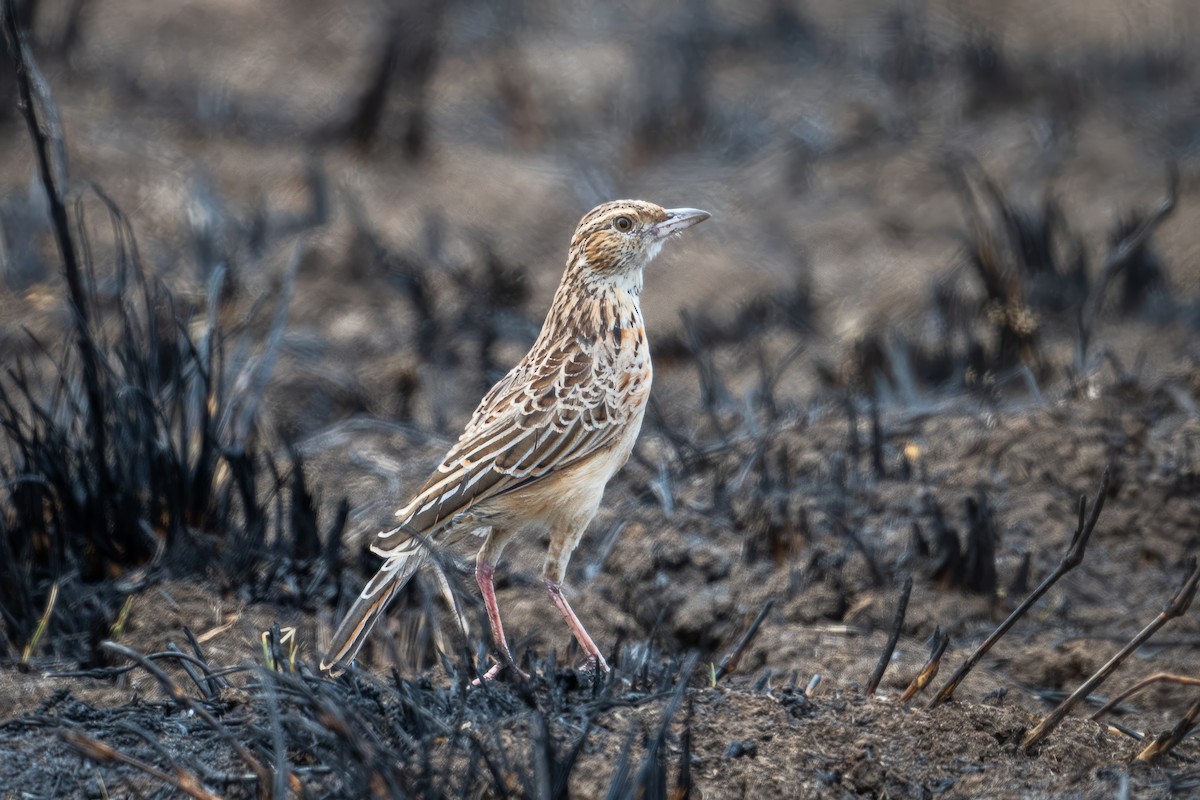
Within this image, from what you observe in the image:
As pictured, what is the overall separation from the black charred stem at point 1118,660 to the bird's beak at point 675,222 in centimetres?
193

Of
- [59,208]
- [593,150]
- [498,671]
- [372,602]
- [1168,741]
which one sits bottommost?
[1168,741]

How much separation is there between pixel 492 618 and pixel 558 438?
1.90 ft

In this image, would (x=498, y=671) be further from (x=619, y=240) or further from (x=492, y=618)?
(x=619, y=240)

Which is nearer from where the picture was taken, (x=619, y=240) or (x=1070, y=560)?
(x=1070, y=560)

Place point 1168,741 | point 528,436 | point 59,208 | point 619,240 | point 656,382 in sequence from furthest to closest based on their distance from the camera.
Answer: point 656,382 → point 59,208 → point 619,240 → point 528,436 → point 1168,741

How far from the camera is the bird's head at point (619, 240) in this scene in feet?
17.1

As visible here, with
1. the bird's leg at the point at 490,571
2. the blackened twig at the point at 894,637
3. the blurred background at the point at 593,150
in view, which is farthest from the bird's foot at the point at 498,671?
the blurred background at the point at 593,150

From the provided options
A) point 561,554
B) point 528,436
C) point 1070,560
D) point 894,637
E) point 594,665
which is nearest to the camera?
point 1070,560

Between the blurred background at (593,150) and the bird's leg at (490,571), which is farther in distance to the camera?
the blurred background at (593,150)

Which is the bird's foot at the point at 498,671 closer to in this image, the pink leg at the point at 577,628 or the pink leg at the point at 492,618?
the pink leg at the point at 492,618

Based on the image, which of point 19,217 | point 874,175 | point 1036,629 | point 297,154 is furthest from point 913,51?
point 1036,629

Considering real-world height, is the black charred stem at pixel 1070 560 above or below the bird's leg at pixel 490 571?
above

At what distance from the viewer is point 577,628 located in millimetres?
4910

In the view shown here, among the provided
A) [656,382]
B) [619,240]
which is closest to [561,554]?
[619,240]
